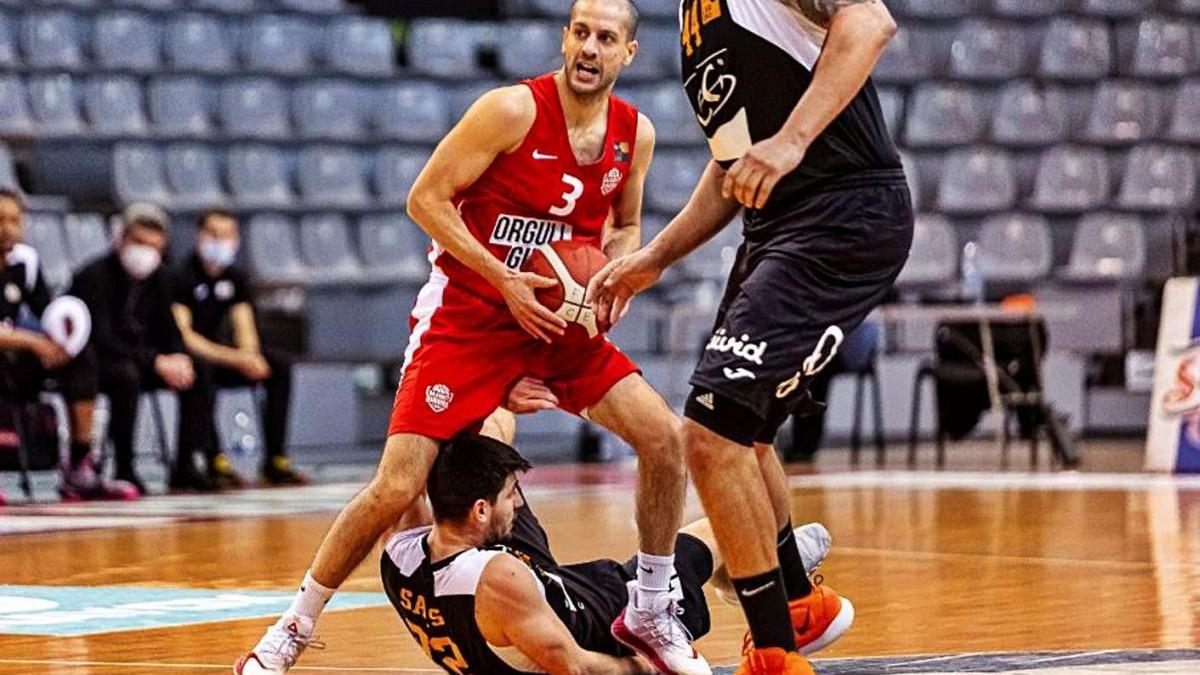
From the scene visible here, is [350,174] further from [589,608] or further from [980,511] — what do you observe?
[589,608]

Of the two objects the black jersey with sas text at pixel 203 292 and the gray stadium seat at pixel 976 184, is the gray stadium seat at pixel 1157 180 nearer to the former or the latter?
the gray stadium seat at pixel 976 184

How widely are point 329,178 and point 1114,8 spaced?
232 inches

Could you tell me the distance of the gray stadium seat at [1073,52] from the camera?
49.3ft

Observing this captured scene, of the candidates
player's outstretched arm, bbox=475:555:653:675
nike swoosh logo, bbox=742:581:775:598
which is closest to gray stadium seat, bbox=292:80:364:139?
player's outstretched arm, bbox=475:555:653:675

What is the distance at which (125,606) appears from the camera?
5.62 m

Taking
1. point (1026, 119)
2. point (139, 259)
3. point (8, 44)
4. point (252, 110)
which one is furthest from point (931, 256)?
point (8, 44)

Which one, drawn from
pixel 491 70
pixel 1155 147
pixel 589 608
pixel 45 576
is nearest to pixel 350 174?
pixel 491 70

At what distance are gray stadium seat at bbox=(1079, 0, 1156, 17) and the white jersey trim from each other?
11.8 metres

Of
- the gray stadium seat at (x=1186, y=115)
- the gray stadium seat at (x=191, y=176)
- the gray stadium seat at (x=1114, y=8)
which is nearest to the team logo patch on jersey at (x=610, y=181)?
the gray stadium seat at (x=191, y=176)

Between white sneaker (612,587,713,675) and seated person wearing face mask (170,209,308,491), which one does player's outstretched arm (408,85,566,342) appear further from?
seated person wearing face mask (170,209,308,491)

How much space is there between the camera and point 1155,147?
14633mm

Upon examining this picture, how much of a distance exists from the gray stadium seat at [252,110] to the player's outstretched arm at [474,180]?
9007 mm

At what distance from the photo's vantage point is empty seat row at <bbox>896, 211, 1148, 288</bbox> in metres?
13.9

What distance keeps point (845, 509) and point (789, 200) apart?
497 centimetres
